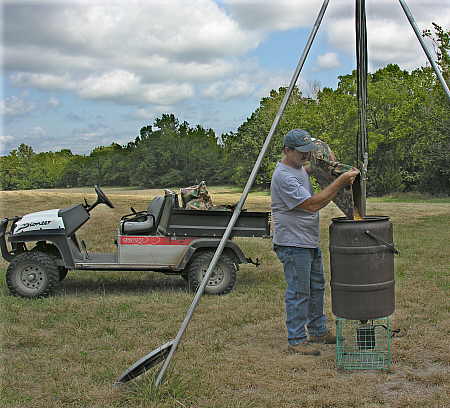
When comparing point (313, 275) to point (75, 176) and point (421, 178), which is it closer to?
point (421, 178)

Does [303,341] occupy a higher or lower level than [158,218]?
lower

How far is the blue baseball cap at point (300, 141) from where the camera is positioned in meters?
4.60

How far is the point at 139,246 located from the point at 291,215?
2824mm

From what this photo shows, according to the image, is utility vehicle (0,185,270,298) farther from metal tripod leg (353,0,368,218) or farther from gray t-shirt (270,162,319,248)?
metal tripod leg (353,0,368,218)

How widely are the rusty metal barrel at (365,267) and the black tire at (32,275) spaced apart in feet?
12.5

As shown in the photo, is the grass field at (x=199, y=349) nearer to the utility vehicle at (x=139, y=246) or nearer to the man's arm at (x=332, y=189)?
the utility vehicle at (x=139, y=246)

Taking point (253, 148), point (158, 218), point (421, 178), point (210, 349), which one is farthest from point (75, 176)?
point (210, 349)

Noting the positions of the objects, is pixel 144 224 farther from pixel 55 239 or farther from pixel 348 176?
pixel 348 176

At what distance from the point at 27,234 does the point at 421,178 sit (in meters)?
30.0

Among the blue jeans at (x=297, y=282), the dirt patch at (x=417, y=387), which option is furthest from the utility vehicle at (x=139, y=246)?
the dirt patch at (x=417, y=387)

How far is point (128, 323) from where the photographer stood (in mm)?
5934

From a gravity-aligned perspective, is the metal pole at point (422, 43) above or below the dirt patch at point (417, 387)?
above

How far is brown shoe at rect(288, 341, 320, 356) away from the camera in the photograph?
4.80 metres

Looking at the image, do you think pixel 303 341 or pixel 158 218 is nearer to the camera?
pixel 303 341
